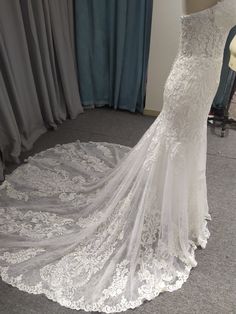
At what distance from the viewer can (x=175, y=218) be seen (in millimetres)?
1407

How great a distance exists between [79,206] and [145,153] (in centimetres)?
52

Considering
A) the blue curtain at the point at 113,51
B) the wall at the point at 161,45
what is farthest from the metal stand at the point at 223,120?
the blue curtain at the point at 113,51

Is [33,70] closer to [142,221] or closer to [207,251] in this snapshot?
[142,221]

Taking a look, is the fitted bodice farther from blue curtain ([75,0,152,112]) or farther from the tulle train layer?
blue curtain ([75,0,152,112])

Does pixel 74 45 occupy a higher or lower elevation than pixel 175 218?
higher

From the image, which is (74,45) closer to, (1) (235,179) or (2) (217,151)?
(2) (217,151)

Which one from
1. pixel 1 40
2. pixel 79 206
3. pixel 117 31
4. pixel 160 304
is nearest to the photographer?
pixel 160 304

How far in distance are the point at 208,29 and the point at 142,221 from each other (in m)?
0.82

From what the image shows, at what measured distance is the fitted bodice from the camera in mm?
1069

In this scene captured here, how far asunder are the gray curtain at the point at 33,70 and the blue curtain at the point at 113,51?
12 cm

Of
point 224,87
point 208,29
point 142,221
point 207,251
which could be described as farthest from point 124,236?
point 224,87

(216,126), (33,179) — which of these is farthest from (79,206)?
(216,126)

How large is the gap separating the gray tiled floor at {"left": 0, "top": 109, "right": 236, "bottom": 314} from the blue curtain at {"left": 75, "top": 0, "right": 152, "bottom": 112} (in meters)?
0.36

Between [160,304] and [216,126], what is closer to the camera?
[160,304]
